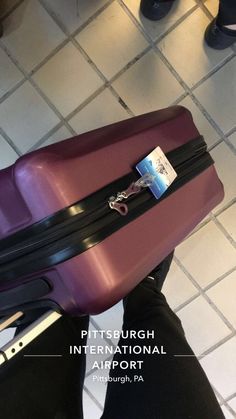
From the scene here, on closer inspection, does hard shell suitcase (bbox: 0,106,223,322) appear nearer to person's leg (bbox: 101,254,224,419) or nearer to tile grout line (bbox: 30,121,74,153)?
person's leg (bbox: 101,254,224,419)

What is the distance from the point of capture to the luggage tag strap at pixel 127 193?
57cm

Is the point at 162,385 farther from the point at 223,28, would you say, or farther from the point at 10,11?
the point at 10,11

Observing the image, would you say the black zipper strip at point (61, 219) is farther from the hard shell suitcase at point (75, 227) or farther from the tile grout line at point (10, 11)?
the tile grout line at point (10, 11)

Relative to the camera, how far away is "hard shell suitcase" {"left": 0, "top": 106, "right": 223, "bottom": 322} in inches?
21.3

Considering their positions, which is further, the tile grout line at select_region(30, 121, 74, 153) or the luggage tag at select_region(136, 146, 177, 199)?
the tile grout line at select_region(30, 121, 74, 153)

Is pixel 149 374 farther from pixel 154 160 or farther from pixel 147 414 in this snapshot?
pixel 154 160

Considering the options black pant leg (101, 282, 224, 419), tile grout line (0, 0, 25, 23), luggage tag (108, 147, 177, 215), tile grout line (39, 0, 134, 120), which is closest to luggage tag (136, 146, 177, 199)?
luggage tag (108, 147, 177, 215)

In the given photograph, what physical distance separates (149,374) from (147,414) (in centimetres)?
6

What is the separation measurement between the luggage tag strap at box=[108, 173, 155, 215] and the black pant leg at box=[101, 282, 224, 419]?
220 mm

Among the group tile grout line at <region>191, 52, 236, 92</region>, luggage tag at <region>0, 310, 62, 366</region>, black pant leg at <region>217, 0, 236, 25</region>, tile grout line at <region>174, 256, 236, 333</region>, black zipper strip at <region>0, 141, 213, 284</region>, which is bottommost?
tile grout line at <region>174, 256, 236, 333</region>

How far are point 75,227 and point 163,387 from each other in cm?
26

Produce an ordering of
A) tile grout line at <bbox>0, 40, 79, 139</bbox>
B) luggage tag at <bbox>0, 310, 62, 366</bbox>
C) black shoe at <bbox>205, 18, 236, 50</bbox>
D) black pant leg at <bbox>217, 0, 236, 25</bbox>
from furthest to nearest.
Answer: tile grout line at <bbox>0, 40, 79, 139</bbox>, black shoe at <bbox>205, 18, 236, 50</bbox>, black pant leg at <bbox>217, 0, 236, 25</bbox>, luggage tag at <bbox>0, 310, 62, 366</bbox>

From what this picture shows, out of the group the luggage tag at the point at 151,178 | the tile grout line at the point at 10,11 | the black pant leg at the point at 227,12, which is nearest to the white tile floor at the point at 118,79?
the tile grout line at the point at 10,11

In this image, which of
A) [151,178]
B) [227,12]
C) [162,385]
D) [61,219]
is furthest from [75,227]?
[227,12]
